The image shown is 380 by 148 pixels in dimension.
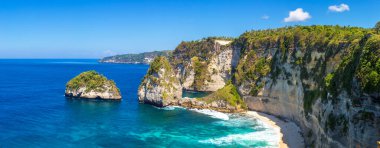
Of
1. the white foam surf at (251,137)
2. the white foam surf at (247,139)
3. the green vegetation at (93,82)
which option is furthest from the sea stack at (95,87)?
the white foam surf at (247,139)

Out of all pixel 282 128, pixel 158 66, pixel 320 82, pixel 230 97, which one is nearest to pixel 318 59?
pixel 320 82

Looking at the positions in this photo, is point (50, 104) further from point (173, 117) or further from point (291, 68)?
point (291, 68)

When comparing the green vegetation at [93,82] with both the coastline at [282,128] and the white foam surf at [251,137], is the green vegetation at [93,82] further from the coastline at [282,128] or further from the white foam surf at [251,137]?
the white foam surf at [251,137]

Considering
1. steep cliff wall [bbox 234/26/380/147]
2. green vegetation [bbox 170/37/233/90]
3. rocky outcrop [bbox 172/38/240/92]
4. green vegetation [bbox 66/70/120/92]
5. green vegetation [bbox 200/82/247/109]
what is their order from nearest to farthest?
steep cliff wall [bbox 234/26/380/147], green vegetation [bbox 200/82/247/109], green vegetation [bbox 66/70/120/92], rocky outcrop [bbox 172/38/240/92], green vegetation [bbox 170/37/233/90]

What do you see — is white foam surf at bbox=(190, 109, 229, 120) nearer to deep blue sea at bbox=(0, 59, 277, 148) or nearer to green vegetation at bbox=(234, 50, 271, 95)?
deep blue sea at bbox=(0, 59, 277, 148)

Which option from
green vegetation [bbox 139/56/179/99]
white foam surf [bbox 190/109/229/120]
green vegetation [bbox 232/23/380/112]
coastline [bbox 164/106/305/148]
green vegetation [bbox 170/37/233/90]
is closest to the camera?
green vegetation [bbox 232/23/380/112]

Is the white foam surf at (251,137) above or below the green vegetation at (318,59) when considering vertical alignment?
below

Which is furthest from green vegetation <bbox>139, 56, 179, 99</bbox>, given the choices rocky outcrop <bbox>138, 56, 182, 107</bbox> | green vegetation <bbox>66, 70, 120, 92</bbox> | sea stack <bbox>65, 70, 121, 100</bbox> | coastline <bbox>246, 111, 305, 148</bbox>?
coastline <bbox>246, 111, 305, 148</bbox>

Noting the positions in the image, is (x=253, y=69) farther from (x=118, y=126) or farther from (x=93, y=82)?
(x=93, y=82)
